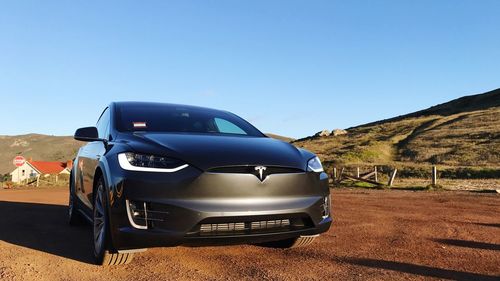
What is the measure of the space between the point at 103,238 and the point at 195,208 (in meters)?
0.99

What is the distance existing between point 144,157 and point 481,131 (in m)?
54.6

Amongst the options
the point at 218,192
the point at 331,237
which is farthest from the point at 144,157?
the point at 331,237

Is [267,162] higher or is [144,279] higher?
[267,162]

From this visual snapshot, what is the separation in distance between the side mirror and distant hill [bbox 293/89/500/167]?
3680cm

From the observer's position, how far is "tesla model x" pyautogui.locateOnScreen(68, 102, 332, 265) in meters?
3.61

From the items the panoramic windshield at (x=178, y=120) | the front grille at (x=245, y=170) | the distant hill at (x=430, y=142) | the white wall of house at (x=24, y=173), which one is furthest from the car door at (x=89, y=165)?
the white wall of house at (x=24, y=173)

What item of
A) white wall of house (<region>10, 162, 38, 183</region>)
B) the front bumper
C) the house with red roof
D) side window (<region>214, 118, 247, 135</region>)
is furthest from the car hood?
white wall of house (<region>10, 162, 38, 183</region>)

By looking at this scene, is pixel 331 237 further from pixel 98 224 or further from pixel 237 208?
pixel 98 224

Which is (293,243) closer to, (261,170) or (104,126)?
(261,170)

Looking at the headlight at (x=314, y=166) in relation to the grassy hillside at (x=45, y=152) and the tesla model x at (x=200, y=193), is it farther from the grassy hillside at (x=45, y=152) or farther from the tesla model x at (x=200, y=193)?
the grassy hillside at (x=45, y=152)

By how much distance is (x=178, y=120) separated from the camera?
517 centimetres

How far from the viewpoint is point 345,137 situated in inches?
2640

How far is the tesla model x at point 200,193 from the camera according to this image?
361 centimetres

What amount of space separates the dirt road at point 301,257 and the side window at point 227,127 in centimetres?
134
